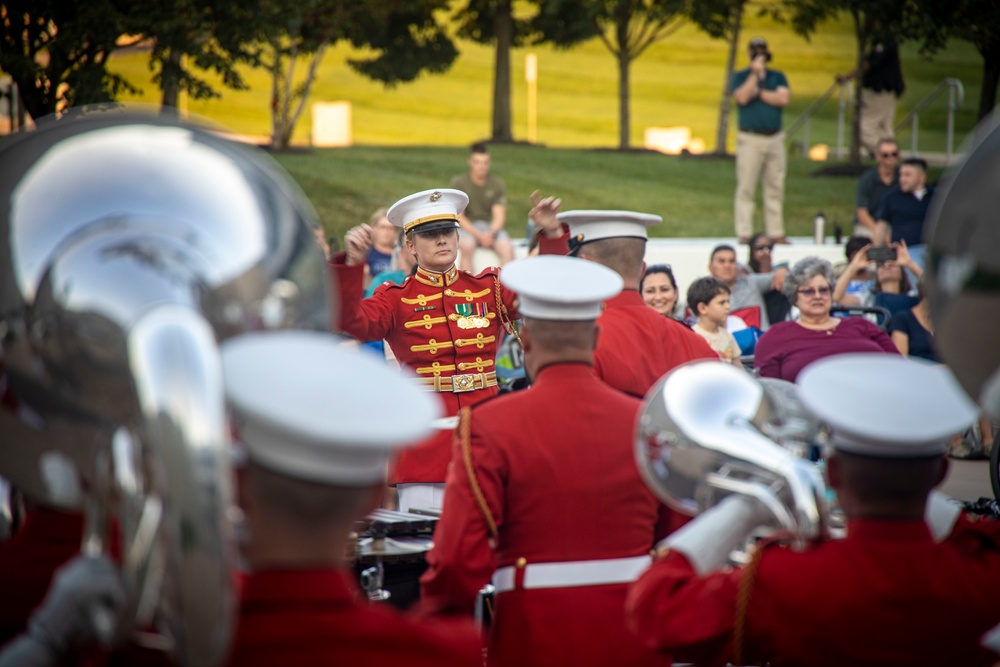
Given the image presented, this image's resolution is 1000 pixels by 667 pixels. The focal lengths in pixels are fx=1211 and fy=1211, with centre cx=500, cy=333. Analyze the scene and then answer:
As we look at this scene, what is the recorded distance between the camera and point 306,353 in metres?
1.83

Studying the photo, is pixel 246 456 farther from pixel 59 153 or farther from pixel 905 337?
pixel 905 337

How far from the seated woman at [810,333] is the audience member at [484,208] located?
5.25 m

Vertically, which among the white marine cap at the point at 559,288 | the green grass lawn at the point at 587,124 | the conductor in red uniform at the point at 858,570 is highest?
the white marine cap at the point at 559,288

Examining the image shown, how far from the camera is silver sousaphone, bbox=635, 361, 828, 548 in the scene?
2.12 meters

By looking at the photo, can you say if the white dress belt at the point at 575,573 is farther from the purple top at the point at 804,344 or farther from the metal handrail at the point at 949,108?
the metal handrail at the point at 949,108

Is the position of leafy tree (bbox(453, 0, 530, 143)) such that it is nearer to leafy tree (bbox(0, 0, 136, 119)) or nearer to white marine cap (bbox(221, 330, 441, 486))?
leafy tree (bbox(0, 0, 136, 119))

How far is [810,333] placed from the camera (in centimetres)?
708

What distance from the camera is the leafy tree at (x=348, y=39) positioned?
15.8 meters

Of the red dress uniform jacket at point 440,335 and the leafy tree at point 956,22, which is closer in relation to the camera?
the red dress uniform jacket at point 440,335

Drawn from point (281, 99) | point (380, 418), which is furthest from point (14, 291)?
point (281, 99)

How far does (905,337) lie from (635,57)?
16516 mm

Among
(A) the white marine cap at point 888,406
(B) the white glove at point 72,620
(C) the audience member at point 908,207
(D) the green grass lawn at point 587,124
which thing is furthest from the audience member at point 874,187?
(B) the white glove at point 72,620

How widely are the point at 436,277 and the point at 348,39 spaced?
1571 cm

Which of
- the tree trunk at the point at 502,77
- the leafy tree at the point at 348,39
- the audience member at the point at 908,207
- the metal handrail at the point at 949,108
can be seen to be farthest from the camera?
the tree trunk at the point at 502,77
